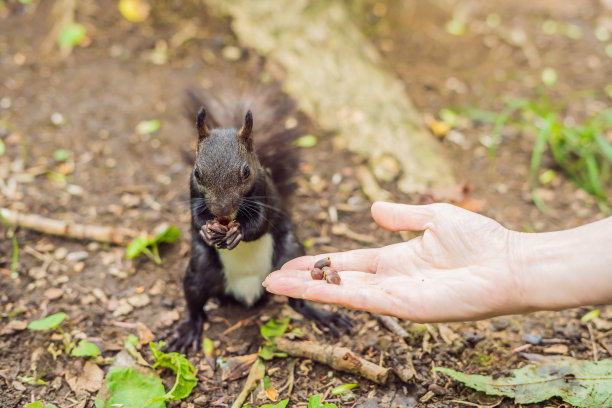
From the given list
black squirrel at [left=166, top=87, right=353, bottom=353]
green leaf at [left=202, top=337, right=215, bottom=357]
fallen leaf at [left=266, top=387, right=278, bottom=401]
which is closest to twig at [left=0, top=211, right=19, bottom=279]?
black squirrel at [left=166, top=87, right=353, bottom=353]

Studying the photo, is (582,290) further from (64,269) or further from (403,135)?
(64,269)

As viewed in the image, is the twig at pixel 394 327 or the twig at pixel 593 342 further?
the twig at pixel 394 327

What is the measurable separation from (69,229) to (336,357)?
1.63 metres

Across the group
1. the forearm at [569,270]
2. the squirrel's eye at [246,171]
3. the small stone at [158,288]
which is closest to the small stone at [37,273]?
the small stone at [158,288]

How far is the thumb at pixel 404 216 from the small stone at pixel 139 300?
124 centimetres

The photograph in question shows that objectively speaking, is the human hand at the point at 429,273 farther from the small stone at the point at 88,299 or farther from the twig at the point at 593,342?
the small stone at the point at 88,299

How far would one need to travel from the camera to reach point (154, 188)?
133 inches

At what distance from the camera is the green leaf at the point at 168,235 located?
2.88m

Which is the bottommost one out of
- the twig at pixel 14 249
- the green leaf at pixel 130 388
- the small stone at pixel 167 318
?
the small stone at pixel 167 318

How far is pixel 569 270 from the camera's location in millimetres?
1756

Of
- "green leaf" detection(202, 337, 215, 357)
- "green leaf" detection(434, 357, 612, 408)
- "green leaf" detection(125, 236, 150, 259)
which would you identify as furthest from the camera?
"green leaf" detection(125, 236, 150, 259)

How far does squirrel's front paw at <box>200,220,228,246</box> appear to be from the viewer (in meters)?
2.18

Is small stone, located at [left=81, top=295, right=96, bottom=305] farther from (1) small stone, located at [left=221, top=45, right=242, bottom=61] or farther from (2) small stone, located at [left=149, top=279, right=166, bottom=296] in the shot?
(1) small stone, located at [left=221, top=45, right=242, bottom=61]

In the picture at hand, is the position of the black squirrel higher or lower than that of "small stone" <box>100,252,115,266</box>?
higher
